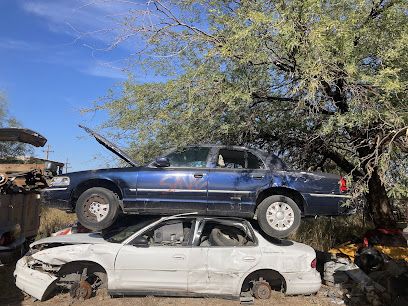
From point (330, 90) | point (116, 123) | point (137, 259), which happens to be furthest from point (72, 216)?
point (330, 90)

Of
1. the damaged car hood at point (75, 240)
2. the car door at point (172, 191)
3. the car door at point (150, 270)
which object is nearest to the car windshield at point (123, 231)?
the damaged car hood at point (75, 240)

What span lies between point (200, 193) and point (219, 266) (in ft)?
4.36

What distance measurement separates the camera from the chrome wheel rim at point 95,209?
7.86 meters

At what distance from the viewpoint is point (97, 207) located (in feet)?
25.9

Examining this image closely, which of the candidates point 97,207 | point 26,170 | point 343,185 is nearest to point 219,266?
point 97,207

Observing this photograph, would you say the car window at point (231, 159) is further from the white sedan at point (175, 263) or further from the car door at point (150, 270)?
the car door at point (150, 270)

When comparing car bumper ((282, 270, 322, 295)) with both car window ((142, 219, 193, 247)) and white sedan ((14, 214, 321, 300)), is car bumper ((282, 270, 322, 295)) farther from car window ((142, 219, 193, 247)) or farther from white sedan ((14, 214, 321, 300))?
car window ((142, 219, 193, 247))

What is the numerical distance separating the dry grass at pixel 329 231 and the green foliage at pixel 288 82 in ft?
11.1

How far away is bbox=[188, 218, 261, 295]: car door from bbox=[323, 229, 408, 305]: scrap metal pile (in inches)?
86.7

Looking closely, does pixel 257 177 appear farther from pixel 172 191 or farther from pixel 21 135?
pixel 21 135

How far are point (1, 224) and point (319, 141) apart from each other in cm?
674

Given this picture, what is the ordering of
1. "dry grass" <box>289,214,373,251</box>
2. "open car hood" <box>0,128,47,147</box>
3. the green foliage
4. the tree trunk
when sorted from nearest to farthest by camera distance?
1. the green foliage
2. "open car hood" <box>0,128,47,147</box>
3. the tree trunk
4. "dry grass" <box>289,214,373,251</box>

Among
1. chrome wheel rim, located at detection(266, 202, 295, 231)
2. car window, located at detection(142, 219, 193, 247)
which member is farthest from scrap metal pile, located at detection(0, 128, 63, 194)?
chrome wheel rim, located at detection(266, 202, 295, 231)

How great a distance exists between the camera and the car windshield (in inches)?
330
